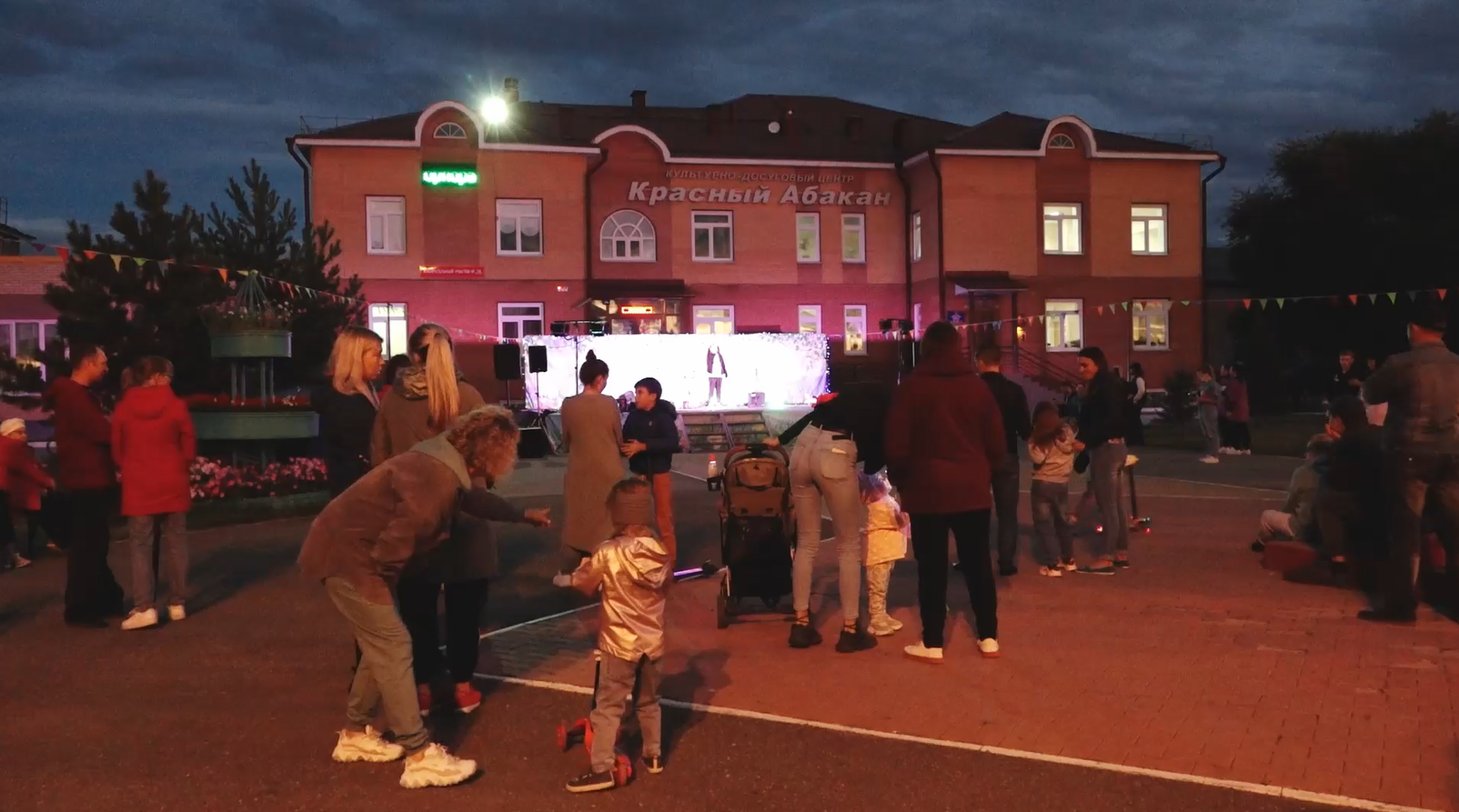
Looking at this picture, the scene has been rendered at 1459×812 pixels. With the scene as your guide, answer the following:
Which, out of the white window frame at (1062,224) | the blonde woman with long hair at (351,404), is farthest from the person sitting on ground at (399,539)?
the white window frame at (1062,224)

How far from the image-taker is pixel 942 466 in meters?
7.30

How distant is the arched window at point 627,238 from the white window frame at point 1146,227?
15.1 metres

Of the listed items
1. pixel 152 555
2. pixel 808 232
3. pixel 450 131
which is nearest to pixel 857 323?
pixel 808 232

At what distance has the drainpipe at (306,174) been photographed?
36.2 metres

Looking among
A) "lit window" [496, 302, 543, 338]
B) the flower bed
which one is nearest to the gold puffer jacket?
the flower bed

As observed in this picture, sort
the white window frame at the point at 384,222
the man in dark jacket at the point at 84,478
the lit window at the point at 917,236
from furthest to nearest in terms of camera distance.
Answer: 1. the lit window at the point at 917,236
2. the white window frame at the point at 384,222
3. the man in dark jacket at the point at 84,478

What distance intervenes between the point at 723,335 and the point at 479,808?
2803 centimetres

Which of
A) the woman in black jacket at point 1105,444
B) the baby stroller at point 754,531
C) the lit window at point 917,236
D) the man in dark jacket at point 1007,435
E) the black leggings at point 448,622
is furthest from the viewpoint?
→ the lit window at point 917,236

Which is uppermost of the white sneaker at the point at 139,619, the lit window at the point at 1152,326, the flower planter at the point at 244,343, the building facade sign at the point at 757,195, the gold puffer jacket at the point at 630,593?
the building facade sign at the point at 757,195

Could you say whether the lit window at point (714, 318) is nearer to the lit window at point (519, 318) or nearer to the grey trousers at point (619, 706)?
the lit window at point (519, 318)

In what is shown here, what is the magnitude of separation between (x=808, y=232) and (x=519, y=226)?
897cm

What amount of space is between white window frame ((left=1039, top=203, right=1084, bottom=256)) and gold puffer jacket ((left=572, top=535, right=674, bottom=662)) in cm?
3573

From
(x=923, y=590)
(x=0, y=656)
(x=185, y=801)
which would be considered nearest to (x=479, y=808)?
(x=185, y=801)

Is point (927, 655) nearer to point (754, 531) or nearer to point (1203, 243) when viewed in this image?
point (754, 531)
